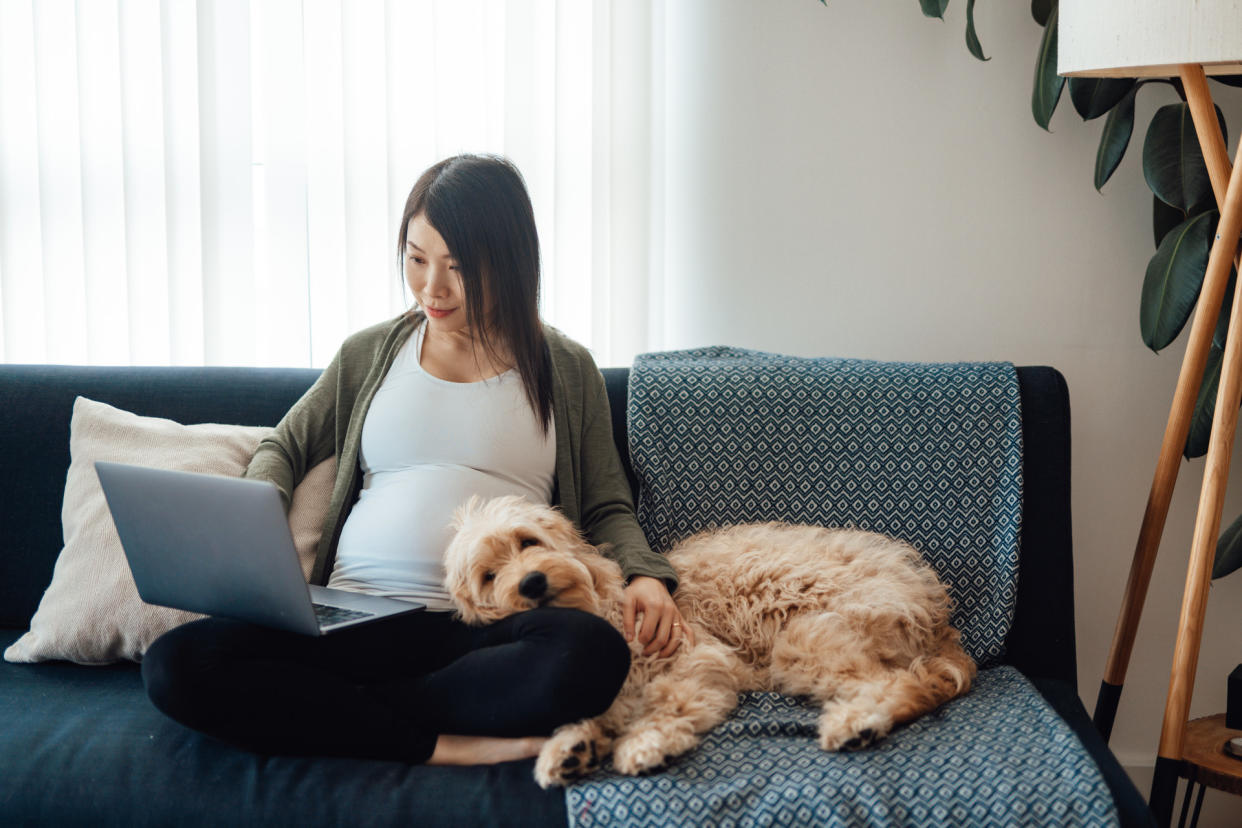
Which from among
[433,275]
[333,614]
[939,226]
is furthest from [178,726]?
[939,226]

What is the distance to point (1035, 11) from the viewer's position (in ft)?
6.90

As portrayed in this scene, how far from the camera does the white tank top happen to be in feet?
5.39

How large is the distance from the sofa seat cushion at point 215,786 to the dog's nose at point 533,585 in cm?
24

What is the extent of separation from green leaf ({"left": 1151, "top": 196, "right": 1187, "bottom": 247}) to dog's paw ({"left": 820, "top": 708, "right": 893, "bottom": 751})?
4.34 feet

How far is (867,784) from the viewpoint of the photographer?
4.25 feet

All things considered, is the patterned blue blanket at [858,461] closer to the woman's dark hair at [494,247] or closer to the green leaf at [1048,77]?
the woman's dark hair at [494,247]

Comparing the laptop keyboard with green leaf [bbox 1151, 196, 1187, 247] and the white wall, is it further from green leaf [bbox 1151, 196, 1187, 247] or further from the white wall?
green leaf [bbox 1151, 196, 1187, 247]

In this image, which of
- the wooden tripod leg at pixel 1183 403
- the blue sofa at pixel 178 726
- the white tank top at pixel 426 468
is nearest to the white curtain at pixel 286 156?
the blue sofa at pixel 178 726

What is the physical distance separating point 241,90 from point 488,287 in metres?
1.03

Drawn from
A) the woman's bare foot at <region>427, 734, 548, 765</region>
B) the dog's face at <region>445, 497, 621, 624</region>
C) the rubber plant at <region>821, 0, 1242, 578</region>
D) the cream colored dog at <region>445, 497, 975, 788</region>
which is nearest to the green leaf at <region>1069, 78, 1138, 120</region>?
the rubber plant at <region>821, 0, 1242, 578</region>

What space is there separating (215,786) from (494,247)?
0.96 m

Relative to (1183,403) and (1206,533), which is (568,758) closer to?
(1206,533)

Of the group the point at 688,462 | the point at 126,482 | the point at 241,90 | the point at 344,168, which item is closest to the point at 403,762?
the point at 126,482

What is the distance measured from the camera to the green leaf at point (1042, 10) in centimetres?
209
